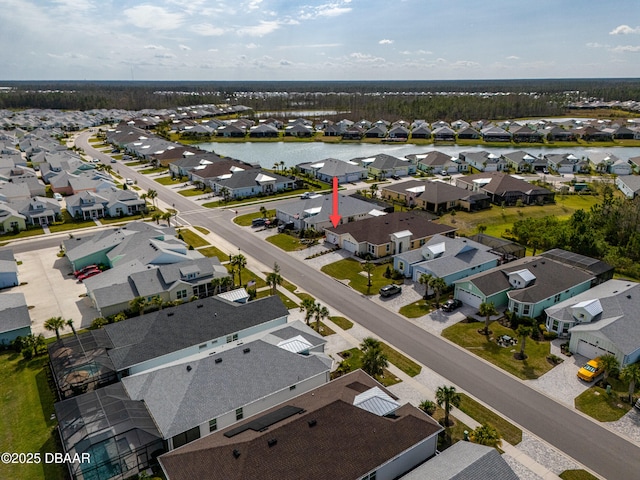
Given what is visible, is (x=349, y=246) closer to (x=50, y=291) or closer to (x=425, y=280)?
(x=425, y=280)

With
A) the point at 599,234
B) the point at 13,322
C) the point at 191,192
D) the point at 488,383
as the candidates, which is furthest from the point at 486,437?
the point at 191,192

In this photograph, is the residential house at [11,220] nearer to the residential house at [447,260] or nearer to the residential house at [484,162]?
the residential house at [447,260]

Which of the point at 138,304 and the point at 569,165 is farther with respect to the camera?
the point at 569,165

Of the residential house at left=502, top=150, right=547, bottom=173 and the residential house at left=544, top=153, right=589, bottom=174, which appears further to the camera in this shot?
the residential house at left=502, top=150, right=547, bottom=173

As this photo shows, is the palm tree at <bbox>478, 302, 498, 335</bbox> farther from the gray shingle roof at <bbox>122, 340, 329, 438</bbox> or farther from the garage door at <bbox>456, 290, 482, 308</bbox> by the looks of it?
the gray shingle roof at <bbox>122, 340, 329, 438</bbox>

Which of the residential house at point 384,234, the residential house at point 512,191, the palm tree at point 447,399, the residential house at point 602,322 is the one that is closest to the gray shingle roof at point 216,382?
the palm tree at point 447,399

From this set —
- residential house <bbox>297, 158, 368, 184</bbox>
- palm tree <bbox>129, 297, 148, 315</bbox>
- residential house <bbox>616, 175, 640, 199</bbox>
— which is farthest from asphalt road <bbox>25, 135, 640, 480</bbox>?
residential house <bbox>616, 175, 640, 199</bbox>

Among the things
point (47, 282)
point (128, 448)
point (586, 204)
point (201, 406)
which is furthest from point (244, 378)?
point (586, 204)
